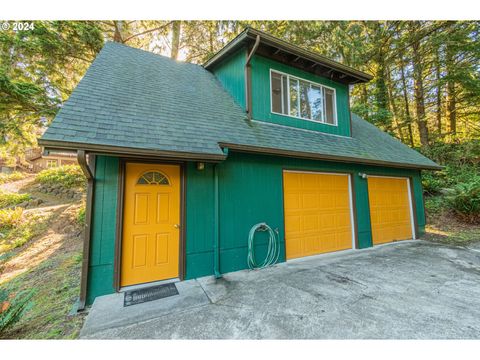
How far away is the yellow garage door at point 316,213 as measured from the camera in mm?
4949

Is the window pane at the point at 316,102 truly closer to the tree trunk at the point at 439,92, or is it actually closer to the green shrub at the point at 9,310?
the green shrub at the point at 9,310

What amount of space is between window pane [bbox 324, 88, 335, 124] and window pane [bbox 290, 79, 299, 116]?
3.75 feet

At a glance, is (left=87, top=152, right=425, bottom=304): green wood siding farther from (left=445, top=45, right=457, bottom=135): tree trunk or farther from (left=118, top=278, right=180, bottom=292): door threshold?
(left=445, top=45, right=457, bottom=135): tree trunk

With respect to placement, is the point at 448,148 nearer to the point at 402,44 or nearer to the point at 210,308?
the point at 402,44

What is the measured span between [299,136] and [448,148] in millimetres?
10818

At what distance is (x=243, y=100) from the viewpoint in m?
5.48

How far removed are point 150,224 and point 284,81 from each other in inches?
192

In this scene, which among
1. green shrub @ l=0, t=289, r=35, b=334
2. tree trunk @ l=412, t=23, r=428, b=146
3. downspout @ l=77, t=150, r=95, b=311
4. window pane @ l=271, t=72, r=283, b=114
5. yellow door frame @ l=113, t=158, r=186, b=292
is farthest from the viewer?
tree trunk @ l=412, t=23, r=428, b=146

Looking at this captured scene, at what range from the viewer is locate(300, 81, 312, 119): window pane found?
595cm

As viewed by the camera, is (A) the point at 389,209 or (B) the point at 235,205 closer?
(B) the point at 235,205

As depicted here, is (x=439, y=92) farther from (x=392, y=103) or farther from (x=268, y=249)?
(x=268, y=249)

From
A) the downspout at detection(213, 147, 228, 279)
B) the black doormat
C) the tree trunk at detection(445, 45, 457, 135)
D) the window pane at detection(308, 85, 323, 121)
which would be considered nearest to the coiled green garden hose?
the downspout at detection(213, 147, 228, 279)

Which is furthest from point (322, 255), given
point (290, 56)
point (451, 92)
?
Answer: point (451, 92)

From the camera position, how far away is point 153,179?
3.69 metres
